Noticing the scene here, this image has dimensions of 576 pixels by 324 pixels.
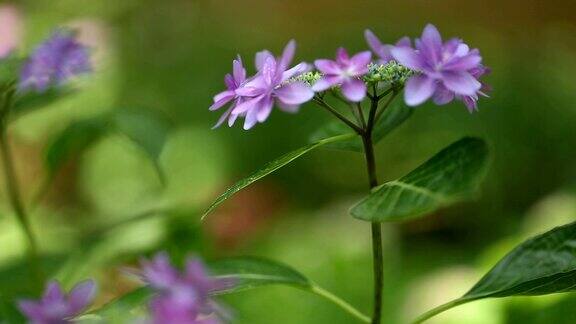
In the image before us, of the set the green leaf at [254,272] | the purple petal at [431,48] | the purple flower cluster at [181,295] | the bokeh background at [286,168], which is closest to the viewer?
the purple flower cluster at [181,295]

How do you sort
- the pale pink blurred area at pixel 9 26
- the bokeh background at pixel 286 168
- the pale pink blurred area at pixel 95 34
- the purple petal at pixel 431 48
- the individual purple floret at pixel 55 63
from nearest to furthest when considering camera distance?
the purple petal at pixel 431 48 < the individual purple floret at pixel 55 63 < the bokeh background at pixel 286 168 < the pale pink blurred area at pixel 9 26 < the pale pink blurred area at pixel 95 34

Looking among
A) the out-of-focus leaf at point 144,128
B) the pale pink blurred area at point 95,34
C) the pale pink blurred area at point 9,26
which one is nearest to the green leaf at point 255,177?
the out-of-focus leaf at point 144,128

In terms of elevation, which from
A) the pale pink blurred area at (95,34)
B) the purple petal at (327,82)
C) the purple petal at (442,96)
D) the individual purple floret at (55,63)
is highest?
the pale pink blurred area at (95,34)

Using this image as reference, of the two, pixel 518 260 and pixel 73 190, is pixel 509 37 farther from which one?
pixel 518 260

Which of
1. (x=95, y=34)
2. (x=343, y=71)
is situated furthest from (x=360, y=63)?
(x=95, y=34)

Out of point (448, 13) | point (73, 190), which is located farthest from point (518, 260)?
point (448, 13)

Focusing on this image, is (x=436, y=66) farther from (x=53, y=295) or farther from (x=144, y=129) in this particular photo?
(x=144, y=129)

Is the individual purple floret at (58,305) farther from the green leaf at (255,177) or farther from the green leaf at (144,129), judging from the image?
the green leaf at (144,129)

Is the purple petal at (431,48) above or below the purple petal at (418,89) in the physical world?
above
